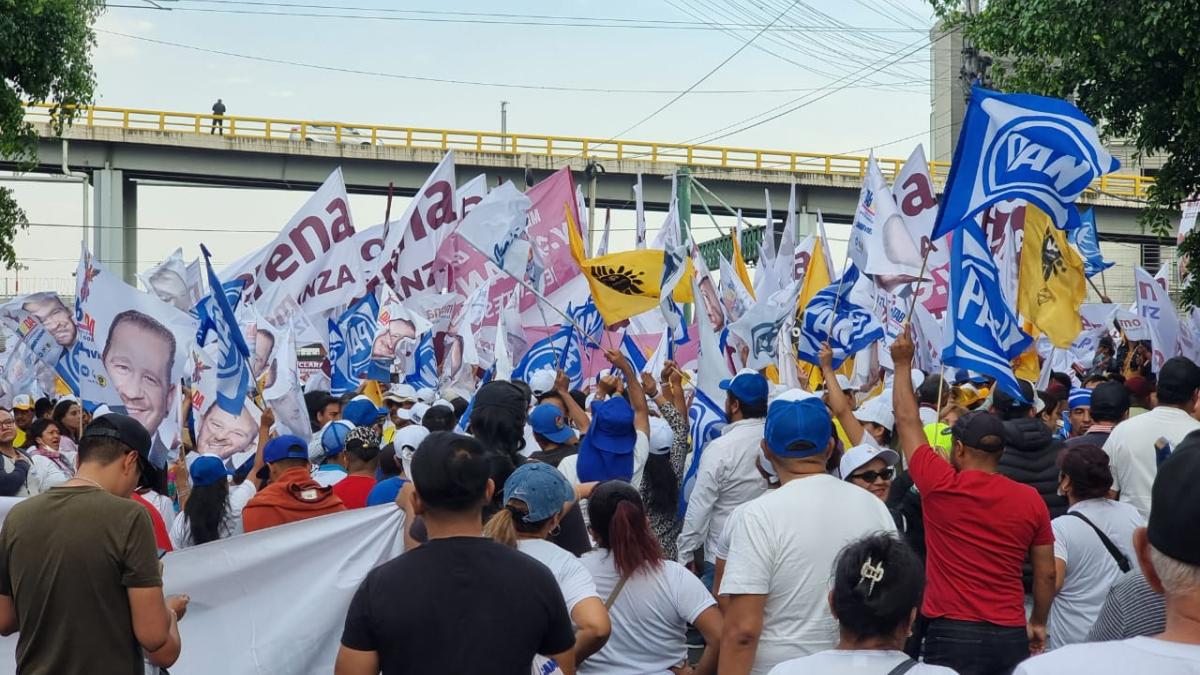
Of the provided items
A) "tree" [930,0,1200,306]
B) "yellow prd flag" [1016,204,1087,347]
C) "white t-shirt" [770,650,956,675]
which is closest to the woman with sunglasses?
"white t-shirt" [770,650,956,675]

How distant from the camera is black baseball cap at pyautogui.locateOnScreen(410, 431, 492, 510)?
3479 millimetres

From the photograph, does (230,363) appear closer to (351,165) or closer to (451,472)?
(451,472)

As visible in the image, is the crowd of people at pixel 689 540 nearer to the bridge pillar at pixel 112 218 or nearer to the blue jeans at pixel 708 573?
the blue jeans at pixel 708 573

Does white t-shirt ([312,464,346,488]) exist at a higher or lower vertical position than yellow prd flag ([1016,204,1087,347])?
lower

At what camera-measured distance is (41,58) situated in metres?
19.3

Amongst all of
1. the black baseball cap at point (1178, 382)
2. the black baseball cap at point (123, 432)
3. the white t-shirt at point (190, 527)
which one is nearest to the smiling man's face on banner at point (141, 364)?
the white t-shirt at point (190, 527)

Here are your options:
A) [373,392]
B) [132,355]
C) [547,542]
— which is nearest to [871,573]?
[547,542]

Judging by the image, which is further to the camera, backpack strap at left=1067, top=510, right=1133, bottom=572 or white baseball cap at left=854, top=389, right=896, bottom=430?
white baseball cap at left=854, top=389, right=896, bottom=430

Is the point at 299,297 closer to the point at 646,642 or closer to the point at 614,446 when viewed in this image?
the point at 614,446

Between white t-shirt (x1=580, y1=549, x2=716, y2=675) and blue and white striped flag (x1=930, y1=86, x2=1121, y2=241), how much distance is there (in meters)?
2.76

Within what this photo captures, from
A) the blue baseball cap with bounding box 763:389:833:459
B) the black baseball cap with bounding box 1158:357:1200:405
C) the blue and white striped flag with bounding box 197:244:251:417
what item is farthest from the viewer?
the blue and white striped flag with bounding box 197:244:251:417

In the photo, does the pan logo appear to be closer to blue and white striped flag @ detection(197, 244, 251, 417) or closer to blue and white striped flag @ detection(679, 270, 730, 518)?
blue and white striped flag @ detection(679, 270, 730, 518)

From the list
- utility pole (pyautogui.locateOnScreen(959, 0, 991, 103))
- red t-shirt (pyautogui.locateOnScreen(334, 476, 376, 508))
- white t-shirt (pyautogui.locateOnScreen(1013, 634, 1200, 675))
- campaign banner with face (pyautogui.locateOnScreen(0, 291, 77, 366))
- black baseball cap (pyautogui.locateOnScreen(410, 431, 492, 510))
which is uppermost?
utility pole (pyautogui.locateOnScreen(959, 0, 991, 103))

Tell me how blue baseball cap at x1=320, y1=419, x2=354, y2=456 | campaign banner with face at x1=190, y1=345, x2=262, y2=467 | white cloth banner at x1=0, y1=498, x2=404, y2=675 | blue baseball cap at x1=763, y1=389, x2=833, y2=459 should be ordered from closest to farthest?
blue baseball cap at x1=763, y1=389, x2=833, y2=459, white cloth banner at x1=0, y1=498, x2=404, y2=675, blue baseball cap at x1=320, y1=419, x2=354, y2=456, campaign banner with face at x1=190, y1=345, x2=262, y2=467
